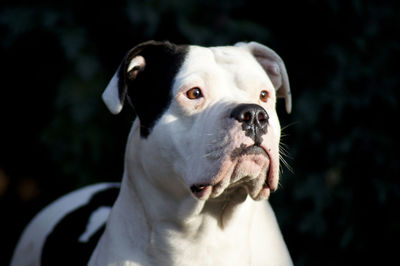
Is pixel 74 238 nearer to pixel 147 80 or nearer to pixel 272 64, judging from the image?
pixel 147 80

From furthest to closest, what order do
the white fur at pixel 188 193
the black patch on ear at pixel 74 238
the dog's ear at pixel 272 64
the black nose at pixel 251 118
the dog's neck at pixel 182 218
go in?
the black patch on ear at pixel 74 238, the dog's ear at pixel 272 64, the dog's neck at pixel 182 218, the white fur at pixel 188 193, the black nose at pixel 251 118

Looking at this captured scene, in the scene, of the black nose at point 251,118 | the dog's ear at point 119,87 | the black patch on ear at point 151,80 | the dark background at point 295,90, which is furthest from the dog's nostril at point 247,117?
the dark background at point 295,90

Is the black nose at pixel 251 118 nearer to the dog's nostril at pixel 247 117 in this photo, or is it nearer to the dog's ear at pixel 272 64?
the dog's nostril at pixel 247 117

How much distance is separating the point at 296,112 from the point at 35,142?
2.68 metres

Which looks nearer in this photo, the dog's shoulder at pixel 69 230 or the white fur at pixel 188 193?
the white fur at pixel 188 193

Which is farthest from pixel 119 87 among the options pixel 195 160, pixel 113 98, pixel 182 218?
pixel 182 218

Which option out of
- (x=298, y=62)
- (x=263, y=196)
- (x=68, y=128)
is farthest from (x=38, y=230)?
(x=298, y=62)

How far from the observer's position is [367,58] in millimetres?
4371

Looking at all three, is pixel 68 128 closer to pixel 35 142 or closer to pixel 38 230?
pixel 35 142

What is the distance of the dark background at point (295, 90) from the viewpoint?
14.3ft

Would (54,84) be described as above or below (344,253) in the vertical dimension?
above

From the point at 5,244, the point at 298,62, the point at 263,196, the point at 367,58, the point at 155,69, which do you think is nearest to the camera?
the point at 263,196

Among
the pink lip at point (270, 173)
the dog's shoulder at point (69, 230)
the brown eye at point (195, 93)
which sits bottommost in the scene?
the dog's shoulder at point (69, 230)

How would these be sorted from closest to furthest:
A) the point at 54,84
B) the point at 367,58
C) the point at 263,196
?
1. the point at 263,196
2. the point at 367,58
3. the point at 54,84
